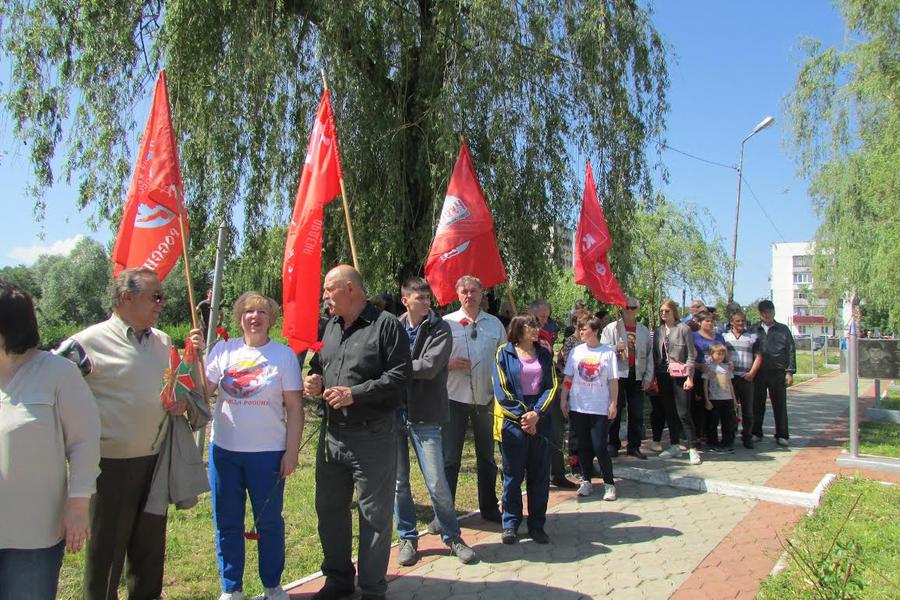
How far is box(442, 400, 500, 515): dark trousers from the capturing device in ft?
16.5

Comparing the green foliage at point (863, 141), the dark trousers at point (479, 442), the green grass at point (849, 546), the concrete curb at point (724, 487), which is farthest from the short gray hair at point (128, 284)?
the green foliage at point (863, 141)

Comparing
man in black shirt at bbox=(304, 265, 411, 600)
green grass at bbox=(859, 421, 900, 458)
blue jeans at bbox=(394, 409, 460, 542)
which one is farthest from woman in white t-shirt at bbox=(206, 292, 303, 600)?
green grass at bbox=(859, 421, 900, 458)

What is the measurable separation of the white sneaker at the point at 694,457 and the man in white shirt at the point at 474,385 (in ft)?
10.2

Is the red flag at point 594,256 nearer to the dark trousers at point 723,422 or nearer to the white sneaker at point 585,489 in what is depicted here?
the dark trousers at point 723,422

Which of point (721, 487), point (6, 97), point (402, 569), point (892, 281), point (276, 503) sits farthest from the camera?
point (892, 281)

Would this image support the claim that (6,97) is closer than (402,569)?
No

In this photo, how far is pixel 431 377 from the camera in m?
4.42

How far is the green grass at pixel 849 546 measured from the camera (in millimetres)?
3271

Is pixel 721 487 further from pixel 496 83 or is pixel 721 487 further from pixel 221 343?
pixel 496 83

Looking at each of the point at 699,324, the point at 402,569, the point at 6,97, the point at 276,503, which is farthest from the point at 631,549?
the point at 6,97

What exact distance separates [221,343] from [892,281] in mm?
16320

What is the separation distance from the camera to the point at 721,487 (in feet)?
20.1

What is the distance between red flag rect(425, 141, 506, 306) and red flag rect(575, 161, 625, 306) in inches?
49.7

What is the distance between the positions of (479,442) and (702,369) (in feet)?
12.4
